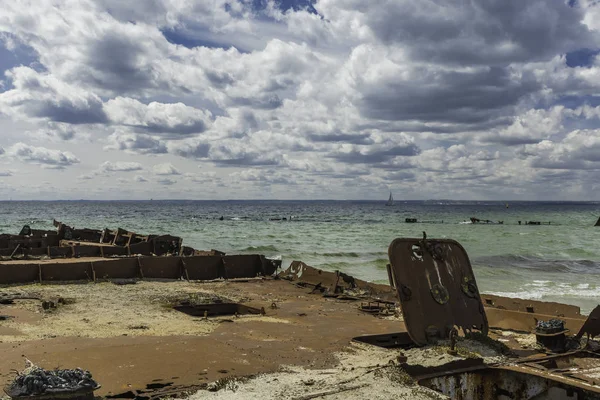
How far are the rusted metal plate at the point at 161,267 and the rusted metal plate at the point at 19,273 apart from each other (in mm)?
2730

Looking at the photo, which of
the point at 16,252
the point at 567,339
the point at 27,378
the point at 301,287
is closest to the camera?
the point at 27,378

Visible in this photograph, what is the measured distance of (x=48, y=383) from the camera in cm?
435

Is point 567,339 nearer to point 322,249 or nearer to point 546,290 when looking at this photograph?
point 546,290

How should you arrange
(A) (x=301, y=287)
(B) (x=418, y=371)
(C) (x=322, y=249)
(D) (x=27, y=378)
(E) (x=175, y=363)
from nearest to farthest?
(D) (x=27, y=378), (B) (x=418, y=371), (E) (x=175, y=363), (A) (x=301, y=287), (C) (x=322, y=249)

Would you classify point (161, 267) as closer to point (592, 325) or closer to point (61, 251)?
point (61, 251)

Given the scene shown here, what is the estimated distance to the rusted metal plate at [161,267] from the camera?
15930mm

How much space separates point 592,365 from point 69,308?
30.0 ft

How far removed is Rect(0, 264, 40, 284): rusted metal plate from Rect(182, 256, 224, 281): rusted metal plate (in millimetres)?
3984

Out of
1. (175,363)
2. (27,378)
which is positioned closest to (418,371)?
(175,363)

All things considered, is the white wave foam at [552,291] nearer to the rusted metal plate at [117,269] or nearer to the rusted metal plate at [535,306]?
the rusted metal plate at [535,306]

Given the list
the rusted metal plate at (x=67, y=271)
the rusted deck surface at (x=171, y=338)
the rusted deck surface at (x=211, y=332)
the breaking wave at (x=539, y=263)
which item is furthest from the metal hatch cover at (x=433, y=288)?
the breaking wave at (x=539, y=263)

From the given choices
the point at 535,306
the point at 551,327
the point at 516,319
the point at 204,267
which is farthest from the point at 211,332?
the point at 204,267

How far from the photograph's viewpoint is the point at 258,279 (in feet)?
53.0

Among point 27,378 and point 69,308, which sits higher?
point 27,378
